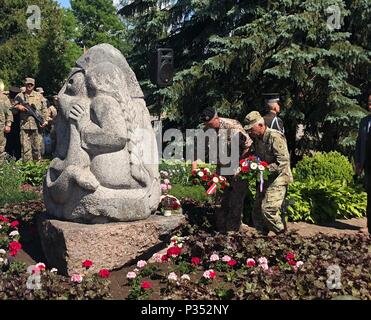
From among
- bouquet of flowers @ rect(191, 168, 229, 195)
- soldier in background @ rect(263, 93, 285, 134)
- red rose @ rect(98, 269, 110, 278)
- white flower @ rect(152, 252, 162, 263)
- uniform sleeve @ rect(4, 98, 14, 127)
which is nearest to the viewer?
red rose @ rect(98, 269, 110, 278)

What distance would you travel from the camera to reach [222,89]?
1241 centimetres

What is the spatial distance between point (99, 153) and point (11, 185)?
4110 millimetres

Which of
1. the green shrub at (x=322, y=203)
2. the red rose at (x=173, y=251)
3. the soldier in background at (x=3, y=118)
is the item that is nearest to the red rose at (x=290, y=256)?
the red rose at (x=173, y=251)

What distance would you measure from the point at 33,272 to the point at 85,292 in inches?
21.1

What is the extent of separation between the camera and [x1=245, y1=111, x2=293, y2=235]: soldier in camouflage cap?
619cm

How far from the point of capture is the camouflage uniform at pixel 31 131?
12242 mm

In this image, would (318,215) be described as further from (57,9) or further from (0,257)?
(57,9)

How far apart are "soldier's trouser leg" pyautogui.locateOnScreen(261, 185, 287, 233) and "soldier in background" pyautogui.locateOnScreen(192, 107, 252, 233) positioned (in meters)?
0.44

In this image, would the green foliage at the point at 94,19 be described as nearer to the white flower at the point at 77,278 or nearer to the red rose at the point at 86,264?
the red rose at the point at 86,264

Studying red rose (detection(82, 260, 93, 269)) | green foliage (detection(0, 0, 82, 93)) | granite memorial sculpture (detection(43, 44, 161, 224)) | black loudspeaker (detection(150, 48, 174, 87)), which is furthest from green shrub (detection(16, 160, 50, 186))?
green foliage (detection(0, 0, 82, 93))

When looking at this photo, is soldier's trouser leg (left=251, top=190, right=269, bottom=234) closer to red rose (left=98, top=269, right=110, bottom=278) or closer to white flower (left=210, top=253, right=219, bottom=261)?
white flower (left=210, top=253, right=219, bottom=261)

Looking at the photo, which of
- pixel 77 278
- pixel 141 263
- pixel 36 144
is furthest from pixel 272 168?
pixel 36 144

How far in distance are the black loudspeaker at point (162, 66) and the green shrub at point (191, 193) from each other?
318cm

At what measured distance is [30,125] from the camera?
1224 cm
